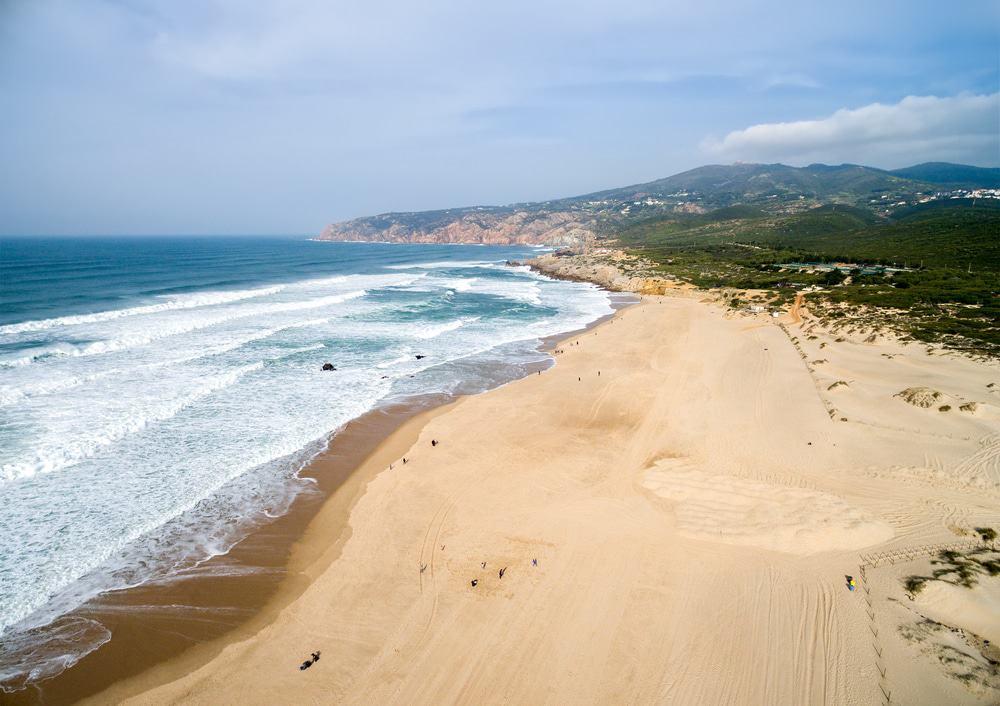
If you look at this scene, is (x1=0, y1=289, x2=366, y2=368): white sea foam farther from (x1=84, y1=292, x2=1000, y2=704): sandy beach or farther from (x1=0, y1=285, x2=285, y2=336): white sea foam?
(x1=84, y1=292, x2=1000, y2=704): sandy beach

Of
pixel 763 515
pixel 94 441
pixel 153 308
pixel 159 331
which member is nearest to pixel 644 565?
pixel 763 515

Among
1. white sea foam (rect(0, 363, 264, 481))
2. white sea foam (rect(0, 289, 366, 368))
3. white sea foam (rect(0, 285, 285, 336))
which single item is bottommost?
white sea foam (rect(0, 363, 264, 481))

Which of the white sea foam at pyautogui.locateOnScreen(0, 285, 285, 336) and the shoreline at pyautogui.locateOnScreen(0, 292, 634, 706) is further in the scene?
the white sea foam at pyautogui.locateOnScreen(0, 285, 285, 336)

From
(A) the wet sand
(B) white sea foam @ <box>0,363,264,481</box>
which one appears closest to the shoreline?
(A) the wet sand

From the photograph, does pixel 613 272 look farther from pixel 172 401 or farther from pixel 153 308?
pixel 172 401

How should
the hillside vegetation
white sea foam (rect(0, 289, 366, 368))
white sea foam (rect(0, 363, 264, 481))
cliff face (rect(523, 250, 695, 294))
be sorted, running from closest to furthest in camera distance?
white sea foam (rect(0, 363, 264, 481)) < white sea foam (rect(0, 289, 366, 368)) < the hillside vegetation < cliff face (rect(523, 250, 695, 294))

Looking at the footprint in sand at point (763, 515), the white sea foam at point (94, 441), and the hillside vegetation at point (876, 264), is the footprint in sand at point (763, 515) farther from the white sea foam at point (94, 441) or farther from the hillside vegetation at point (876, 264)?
the hillside vegetation at point (876, 264)

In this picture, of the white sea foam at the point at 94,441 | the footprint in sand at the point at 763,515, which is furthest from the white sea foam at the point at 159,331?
the footprint in sand at the point at 763,515
